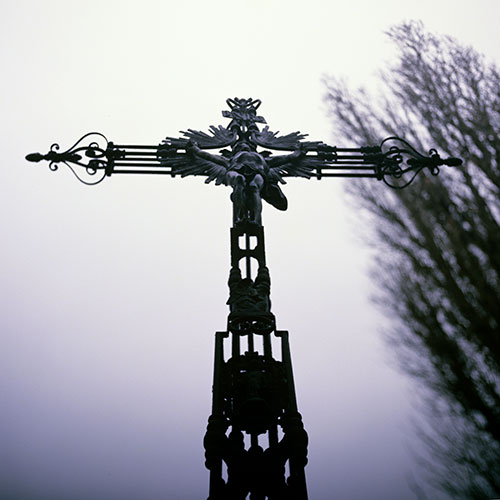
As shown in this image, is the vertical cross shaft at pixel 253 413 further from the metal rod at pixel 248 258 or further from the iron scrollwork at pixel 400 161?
the iron scrollwork at pixel 400 161

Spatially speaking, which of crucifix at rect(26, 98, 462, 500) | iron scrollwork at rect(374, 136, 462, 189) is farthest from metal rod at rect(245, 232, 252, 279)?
iron scrollwork at rect(374, 136, 462, 189)

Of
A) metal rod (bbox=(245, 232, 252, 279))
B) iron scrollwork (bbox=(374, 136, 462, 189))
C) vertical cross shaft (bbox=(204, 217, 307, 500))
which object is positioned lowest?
vertical cross shaft (bbox=(204, 217, 307, 500))

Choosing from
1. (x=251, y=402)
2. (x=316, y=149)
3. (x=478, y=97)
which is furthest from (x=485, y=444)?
(x=478, y=97)

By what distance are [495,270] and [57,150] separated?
11.6ft

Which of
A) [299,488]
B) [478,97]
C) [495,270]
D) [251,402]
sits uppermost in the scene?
[478,97]

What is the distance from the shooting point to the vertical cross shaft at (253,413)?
2.63 metres

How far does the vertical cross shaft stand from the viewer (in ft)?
8.64

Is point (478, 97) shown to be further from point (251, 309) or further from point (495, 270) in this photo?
point (251, 309)

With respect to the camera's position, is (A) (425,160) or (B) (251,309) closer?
(B) (251,309)

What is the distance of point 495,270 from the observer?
3906mm

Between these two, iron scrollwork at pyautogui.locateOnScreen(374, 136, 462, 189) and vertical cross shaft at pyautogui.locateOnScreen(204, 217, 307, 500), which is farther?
iron scrollwork at pyautogui.locateOnScreen(374, 136, 462, 189)

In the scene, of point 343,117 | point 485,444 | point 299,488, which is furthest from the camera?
point 343,117

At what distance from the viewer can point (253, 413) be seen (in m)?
2.78

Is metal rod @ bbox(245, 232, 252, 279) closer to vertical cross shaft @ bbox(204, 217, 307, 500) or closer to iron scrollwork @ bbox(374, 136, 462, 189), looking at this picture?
vertical cross shaft @ bbox(204, 217, 307, 500)
